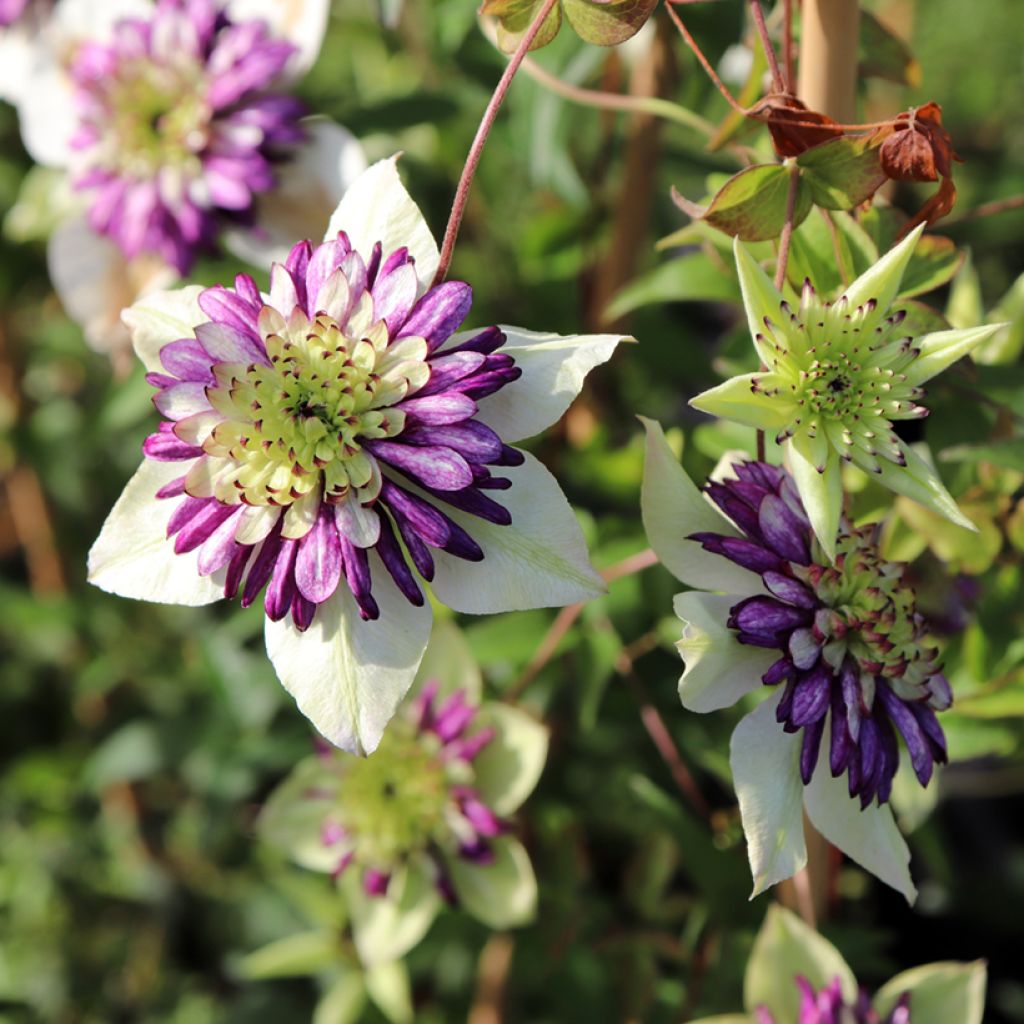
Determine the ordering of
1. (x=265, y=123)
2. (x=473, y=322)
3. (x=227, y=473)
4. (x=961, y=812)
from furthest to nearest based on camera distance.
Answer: (x=961, y=812)
(x=473, y=322)
(x=265, y=123)
(x=227, y=473)

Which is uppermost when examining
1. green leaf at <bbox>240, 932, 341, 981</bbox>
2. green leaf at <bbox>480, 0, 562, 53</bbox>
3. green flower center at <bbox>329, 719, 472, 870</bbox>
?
green leaf at <bbox>480, 0, 562, 53</bbox>

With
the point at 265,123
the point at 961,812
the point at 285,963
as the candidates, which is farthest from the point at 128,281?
the point at 961,812

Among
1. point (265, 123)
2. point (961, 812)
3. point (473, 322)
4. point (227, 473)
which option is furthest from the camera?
point (961, 812)

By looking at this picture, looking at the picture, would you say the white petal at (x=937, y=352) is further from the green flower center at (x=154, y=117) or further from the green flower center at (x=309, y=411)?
the green flower center at (x=154, y=117)

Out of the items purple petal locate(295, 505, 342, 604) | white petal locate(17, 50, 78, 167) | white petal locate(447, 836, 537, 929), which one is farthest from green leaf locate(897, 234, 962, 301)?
white petal locate(17, 50, 78, 167)

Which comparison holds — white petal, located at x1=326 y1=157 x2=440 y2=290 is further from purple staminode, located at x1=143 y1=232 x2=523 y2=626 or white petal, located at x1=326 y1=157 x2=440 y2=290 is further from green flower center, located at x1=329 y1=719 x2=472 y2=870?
green flower center, located at x1=329 y1=719 x2=472 y2=870

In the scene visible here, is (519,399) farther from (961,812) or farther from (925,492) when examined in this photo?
(961,812)
